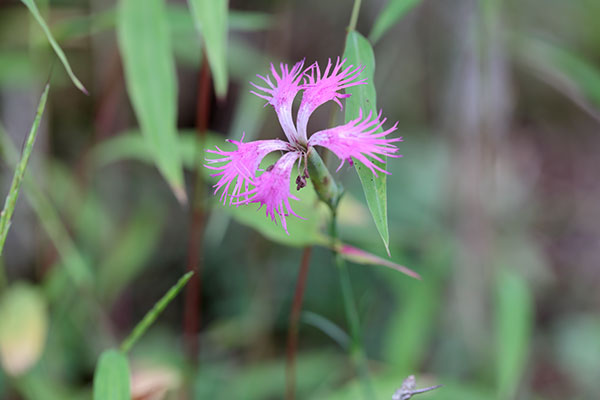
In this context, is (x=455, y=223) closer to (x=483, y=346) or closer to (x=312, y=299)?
(x=483, y=346)

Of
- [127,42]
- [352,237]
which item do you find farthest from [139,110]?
[352,237]

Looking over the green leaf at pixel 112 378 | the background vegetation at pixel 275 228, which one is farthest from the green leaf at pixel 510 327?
the green leaf at pixel 112 378

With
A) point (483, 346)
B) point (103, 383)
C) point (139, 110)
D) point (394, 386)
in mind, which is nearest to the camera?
point (103, 383)

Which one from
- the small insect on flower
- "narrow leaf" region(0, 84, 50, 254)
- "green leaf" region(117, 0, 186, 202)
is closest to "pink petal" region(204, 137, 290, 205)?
the small insect on flower

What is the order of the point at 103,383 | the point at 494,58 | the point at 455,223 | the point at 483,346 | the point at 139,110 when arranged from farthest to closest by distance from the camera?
the point at 455,223
the point at 483,346
the point at 494,58
the point at 139,110
the point at 103,383

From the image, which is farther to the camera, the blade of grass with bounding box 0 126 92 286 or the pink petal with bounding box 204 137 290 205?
the blade of grass with bounding box 0 126 92 286

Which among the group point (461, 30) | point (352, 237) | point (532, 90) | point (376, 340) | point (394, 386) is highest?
point (461, 30)

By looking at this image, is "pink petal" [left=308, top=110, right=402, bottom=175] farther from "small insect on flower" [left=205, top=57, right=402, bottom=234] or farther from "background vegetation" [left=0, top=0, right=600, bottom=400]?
"background vegetation" [left=0, top=0, right=600, bottom=400]

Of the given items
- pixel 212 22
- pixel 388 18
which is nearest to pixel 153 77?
pixel 212 22
